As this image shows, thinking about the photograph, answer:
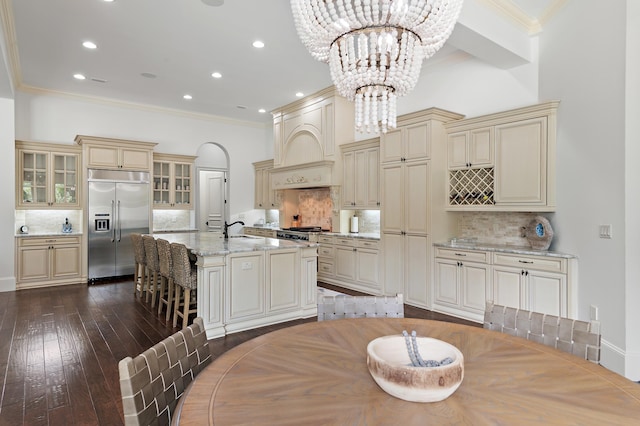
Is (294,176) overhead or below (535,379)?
overhead

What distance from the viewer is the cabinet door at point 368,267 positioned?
5430 mm

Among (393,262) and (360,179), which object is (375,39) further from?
(360,179)

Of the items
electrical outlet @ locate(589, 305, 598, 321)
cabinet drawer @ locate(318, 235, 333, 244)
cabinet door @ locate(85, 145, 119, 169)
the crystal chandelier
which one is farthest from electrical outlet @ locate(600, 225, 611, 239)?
cabinet door @ locate(85, 145, 119, 169)

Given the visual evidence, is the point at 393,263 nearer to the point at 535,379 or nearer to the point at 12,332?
the point at 535,379

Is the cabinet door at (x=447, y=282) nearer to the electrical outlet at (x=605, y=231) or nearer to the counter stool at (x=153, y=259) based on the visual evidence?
the electrical outlet at (x=605, y=231)

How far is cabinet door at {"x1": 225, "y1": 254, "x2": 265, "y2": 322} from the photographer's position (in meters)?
3.93

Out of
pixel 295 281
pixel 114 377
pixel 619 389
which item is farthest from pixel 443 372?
pixel 295 281

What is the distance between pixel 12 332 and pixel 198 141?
5171 millimetres

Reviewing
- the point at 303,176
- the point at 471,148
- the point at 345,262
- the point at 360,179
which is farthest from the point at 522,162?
the point at 303,176

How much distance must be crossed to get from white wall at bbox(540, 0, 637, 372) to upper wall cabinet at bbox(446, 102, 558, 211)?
13 cm

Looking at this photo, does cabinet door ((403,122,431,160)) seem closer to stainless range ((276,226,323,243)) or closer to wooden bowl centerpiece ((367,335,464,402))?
stainless range ((276,226,323,243))

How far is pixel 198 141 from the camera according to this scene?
8133 mm

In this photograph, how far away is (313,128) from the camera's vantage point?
6746mm

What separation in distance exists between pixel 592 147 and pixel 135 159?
697 centimetres
